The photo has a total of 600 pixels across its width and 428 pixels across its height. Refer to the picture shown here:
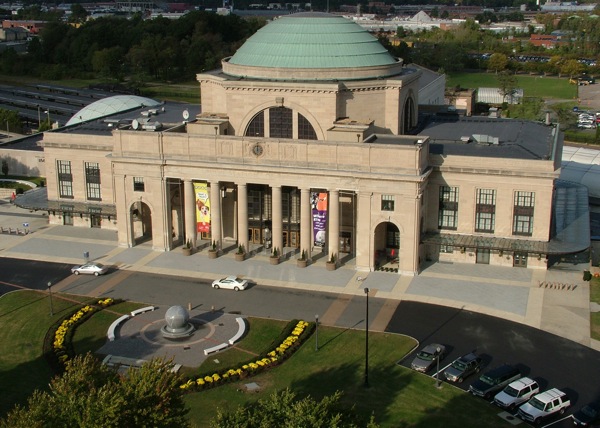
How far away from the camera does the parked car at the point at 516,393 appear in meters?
52.3

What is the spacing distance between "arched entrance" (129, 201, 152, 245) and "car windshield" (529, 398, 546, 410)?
161ft

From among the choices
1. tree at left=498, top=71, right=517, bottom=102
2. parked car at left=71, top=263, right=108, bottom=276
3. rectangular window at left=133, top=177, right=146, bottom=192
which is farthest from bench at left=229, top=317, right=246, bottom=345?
tree at left=498, top=71, right=517, bottom=102

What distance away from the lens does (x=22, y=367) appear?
5844cm

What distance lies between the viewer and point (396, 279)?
7538 cm

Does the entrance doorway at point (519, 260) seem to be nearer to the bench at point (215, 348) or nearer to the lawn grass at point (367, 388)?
the lawn grass at point (367, 388)

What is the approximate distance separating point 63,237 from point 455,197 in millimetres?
43710

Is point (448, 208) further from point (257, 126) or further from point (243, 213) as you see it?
point (257, 126)

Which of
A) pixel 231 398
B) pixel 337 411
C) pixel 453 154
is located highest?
pixel 453 154

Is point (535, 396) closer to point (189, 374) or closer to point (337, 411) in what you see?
point (337, 411)

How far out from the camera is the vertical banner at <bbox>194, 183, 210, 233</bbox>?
82.1 meters

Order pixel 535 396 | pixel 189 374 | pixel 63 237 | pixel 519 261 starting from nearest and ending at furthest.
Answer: pixel 535 396 → pixel 189 374 → pixel 519 261 → pixel 63 237

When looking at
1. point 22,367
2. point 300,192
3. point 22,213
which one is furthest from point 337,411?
point 22,213

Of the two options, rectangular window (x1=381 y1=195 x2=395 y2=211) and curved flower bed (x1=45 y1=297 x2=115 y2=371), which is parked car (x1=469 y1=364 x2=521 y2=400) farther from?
curved flower bed (x1=45 y1=297 x2=115 y2=371)

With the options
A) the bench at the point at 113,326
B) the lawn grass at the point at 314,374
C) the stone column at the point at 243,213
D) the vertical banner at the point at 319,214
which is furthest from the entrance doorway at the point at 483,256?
the bench at the point at 113,326
